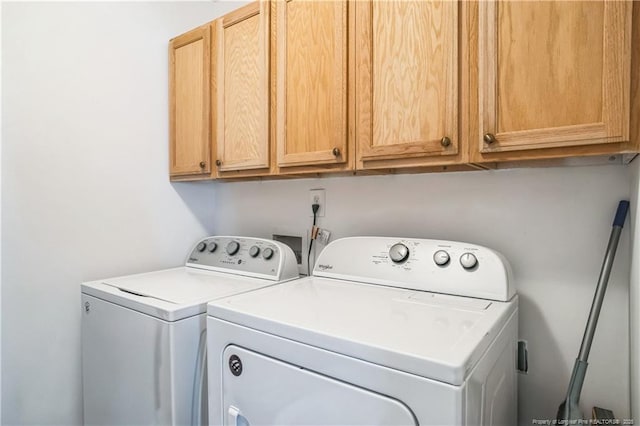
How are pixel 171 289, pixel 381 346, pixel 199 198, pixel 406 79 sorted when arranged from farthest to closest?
pixel 199 198
pixel 171 289
pixel 406 79
pixel 381 346

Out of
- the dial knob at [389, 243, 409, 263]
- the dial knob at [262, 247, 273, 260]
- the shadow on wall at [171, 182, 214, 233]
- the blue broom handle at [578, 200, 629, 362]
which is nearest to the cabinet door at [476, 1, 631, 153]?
the blue broom handle at [578, 200, 629, 362]

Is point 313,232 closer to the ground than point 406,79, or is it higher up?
closer to the ground

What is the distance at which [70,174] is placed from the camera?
1559mm

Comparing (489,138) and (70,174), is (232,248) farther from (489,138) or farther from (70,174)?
(489,138)

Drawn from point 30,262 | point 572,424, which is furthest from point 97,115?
point 572,424

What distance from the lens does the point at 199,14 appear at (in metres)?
2.05

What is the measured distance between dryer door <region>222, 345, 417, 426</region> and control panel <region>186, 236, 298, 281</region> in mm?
557

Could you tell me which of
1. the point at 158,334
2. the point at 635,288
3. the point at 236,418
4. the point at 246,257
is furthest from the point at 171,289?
the point at 635,288

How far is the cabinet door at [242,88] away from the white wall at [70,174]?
0.44 m

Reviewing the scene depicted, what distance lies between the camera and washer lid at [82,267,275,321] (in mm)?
1166

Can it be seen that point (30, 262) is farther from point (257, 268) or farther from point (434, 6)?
point (434, 6)

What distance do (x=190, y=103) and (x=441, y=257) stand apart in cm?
139

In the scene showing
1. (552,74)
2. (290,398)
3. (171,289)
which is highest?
(552,74)

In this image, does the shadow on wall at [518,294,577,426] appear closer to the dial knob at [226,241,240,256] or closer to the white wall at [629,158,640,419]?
the white wall at [629,158,640,419]
